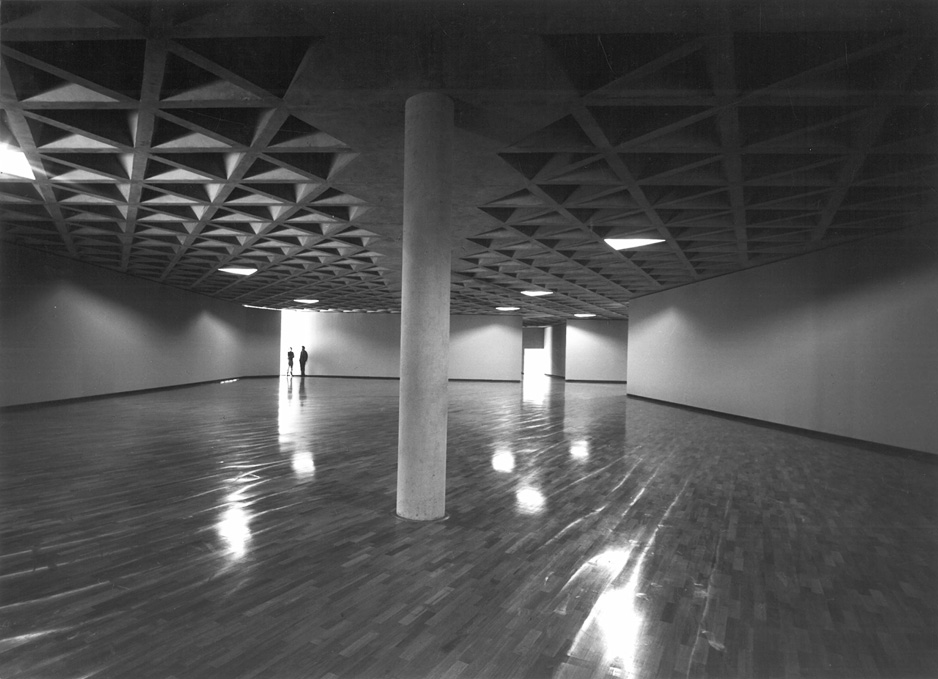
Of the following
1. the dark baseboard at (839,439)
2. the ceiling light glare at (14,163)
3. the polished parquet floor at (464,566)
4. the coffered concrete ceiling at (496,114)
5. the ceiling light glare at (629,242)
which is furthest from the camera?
the ceiling light glare at (629,242)

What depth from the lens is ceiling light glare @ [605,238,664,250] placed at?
1161cm

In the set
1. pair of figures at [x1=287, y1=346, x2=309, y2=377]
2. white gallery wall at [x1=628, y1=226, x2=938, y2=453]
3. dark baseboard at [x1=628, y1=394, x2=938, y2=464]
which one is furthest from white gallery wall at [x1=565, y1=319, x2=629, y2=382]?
pair of figures at [x1=287, y1=346, x2=309, y2=377]

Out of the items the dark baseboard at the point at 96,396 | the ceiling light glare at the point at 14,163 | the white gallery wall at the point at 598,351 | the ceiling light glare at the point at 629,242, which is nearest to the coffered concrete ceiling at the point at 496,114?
the ceiling light glare at the point at 14,163

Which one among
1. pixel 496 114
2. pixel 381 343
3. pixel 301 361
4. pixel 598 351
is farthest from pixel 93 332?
pixel 598 351

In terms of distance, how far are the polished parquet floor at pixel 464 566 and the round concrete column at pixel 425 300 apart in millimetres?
506

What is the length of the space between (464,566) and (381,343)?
27.6 m

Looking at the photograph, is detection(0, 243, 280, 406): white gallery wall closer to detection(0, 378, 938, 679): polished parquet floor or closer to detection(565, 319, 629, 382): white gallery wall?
detection(0, 378, 938, 679): polished parquet floor

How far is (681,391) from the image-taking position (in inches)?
722

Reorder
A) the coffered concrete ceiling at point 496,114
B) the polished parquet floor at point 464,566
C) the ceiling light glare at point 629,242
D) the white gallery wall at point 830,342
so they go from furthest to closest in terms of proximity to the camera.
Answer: the ceiling light glare at point 629,242, the white gallery wall at point 830,342, the coffered concrete ceiling at point 496,114, the polished parquet floor at point 464,566

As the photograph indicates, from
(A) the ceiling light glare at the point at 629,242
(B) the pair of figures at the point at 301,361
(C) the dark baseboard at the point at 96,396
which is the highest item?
(A) the ceiling light glare at the point at 629,242

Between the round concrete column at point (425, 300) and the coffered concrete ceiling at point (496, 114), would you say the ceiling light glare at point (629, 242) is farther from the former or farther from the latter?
the round concrete column at point (425, 300)

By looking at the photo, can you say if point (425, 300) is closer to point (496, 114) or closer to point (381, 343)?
point (496, 114)

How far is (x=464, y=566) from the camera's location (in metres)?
4.23

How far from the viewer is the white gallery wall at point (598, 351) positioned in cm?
3155
